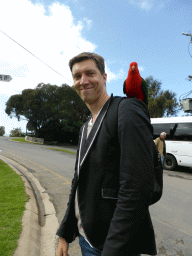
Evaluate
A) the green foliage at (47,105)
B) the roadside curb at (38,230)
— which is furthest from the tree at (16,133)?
the roadside curb at (38,230)

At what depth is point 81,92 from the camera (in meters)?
1.21

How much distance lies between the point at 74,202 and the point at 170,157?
9.30 meters

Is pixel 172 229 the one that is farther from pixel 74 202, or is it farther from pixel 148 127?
pixel 148 127

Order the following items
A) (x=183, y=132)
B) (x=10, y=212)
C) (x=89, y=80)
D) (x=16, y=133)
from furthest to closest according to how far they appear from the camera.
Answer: (x=16, y=133)
(x=183, y=132)
(x=10, y=212)
(x=89, y=80)

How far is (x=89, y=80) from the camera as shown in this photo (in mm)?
1155

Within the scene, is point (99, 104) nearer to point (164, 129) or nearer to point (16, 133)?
point (164, 129)

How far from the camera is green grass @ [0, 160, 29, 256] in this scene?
7.73 feet

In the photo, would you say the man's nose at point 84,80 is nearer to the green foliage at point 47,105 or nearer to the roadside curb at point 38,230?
the roadside curb at point 38,230

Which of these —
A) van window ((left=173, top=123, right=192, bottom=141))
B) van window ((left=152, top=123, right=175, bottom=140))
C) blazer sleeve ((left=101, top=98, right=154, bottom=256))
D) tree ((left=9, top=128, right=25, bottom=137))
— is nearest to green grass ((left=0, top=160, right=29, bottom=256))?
blazer sleeve ((left=101, top=98, right=154, bottom=256))

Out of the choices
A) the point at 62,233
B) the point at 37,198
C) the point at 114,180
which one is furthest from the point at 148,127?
the point at 37,198

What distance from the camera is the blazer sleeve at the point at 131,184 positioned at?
78 centimetres

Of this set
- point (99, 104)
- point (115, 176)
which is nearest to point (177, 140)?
point (99, 104)

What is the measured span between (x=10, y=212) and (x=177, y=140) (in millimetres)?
8486

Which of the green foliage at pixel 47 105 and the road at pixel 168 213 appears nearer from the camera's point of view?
the road at pixel 168 213
